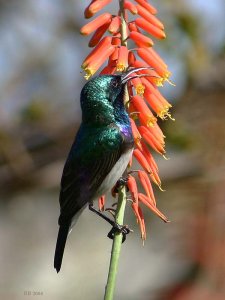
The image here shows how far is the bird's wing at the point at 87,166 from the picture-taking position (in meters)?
4.47

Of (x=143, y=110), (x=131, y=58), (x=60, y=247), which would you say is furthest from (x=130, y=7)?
(x=60, y=247)

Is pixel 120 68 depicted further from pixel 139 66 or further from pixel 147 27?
pixel 147 27

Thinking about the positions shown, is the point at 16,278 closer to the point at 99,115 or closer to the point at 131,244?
the point at 131,244

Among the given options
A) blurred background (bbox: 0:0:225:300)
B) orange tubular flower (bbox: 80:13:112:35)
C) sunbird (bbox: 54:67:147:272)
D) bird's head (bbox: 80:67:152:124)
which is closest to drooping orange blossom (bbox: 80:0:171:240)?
orange tubular flower (bbox: 80:13:112:35)

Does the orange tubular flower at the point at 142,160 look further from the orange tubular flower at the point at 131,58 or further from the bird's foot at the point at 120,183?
the orange tubular flower at the point at 131,58

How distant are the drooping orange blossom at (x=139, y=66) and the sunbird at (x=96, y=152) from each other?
0.34ft

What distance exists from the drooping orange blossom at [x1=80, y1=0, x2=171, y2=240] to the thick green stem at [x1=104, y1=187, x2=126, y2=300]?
152 mm

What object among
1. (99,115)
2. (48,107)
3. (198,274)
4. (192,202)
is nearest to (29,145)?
(48,107)

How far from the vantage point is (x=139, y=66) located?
4141mm

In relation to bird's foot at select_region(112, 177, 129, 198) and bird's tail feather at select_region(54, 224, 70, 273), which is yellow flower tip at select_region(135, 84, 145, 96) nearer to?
bird's foot at select_region(112, 177, 129, 198)

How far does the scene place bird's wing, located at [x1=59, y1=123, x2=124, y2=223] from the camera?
4473mm

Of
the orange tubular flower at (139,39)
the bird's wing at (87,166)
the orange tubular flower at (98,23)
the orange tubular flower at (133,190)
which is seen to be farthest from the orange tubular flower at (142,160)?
the orange tubular flower at (98,23)

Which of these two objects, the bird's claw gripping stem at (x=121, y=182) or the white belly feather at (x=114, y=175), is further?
the white belly feather at (x=114, y=175)

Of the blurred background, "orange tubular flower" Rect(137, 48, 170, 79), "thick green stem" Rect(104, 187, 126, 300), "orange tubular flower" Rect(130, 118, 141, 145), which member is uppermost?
"orange tubular flower" Rect(137, 48, 170, 79)
